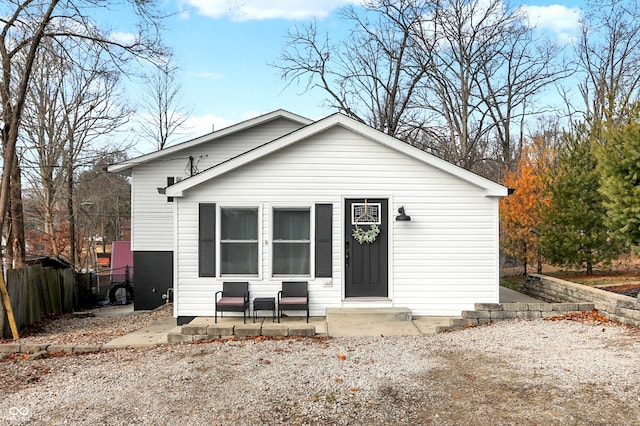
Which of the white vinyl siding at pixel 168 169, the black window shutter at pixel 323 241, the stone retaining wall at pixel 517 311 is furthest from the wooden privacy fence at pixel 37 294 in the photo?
the stone retaining wall at pixel 517 311

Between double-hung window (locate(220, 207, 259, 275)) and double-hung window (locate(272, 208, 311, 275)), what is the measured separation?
0.38 meters

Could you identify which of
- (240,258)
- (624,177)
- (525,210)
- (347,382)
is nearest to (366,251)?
(240,258)

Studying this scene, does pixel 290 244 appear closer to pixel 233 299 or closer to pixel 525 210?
pixel 233 299

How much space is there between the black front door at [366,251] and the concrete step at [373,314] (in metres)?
0.36

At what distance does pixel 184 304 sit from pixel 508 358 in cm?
563

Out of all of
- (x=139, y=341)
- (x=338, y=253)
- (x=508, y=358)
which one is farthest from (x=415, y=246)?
(x=139, y=341)

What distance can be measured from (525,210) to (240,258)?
34.4ft

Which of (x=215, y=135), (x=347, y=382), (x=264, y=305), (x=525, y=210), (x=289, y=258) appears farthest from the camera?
(x=525, y=210)

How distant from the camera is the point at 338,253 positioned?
27.9 feet

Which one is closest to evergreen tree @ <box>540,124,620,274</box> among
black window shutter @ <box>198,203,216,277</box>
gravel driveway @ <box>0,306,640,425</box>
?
Result: gravel driveway @ <box>0,306,640,425</box>

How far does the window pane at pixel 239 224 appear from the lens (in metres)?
8.51

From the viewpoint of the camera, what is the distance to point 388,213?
337 inches

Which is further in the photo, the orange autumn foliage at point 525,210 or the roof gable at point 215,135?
the orange autumn foliage at point 525,210

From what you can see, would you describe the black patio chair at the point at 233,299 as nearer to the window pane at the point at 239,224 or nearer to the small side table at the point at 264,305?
the small side table at the point at 264,305
